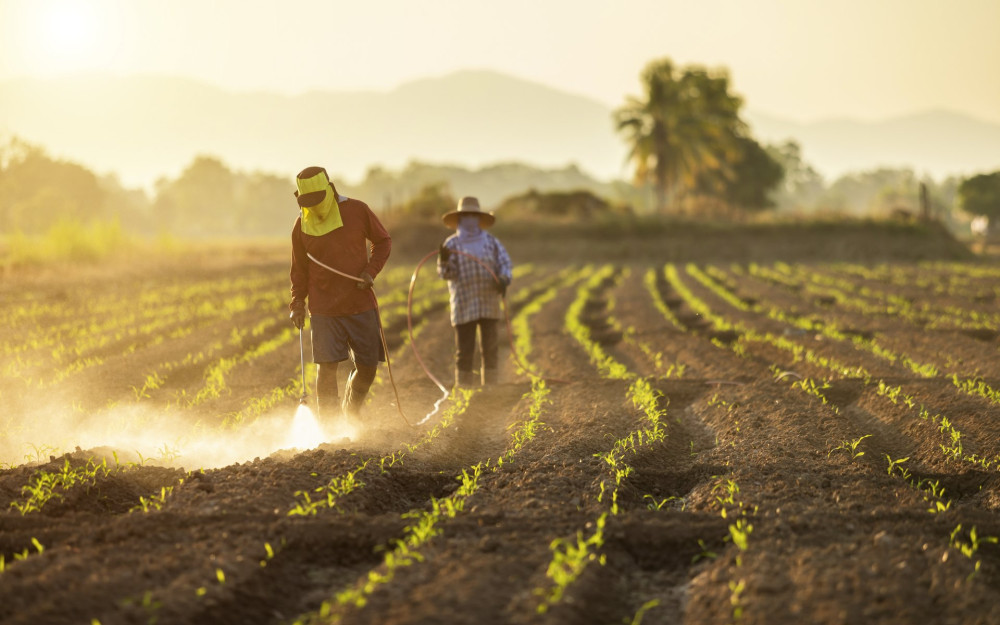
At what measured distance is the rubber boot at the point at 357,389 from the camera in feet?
23.5

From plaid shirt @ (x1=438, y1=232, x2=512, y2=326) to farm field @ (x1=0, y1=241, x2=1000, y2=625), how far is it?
3.04 feet

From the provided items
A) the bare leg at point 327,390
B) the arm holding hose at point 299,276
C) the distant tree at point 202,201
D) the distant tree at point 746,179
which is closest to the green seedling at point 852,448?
the bare leg at point 327,390

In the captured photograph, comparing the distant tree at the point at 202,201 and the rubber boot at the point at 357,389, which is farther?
the distant tree at the point at 202,201

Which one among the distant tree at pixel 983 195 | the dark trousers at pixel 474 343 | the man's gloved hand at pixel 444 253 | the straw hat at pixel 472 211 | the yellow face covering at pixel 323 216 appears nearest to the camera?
the yellow face covering at pixel 323 216

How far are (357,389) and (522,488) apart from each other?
6.95ft

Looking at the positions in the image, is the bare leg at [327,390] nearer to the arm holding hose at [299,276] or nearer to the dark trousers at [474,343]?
the arm holding hose at [299,276]

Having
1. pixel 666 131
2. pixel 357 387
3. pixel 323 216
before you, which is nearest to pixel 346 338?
pixel 357 387

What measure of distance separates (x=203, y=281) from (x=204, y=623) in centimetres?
2420

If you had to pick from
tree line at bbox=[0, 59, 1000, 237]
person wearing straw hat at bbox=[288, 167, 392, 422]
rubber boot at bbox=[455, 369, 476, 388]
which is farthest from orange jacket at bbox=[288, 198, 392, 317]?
tree line at bbox=[0, 59, 1000, 237]

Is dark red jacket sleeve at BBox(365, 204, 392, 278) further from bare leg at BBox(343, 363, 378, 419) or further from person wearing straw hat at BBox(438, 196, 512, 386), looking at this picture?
person wearing straw hat at BBox(438, 196, 512, 386)

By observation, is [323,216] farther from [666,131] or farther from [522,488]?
[666,131]

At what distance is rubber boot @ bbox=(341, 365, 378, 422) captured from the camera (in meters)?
7.15

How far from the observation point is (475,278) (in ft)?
30.5

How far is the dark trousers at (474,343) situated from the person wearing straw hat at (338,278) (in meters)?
2.57
